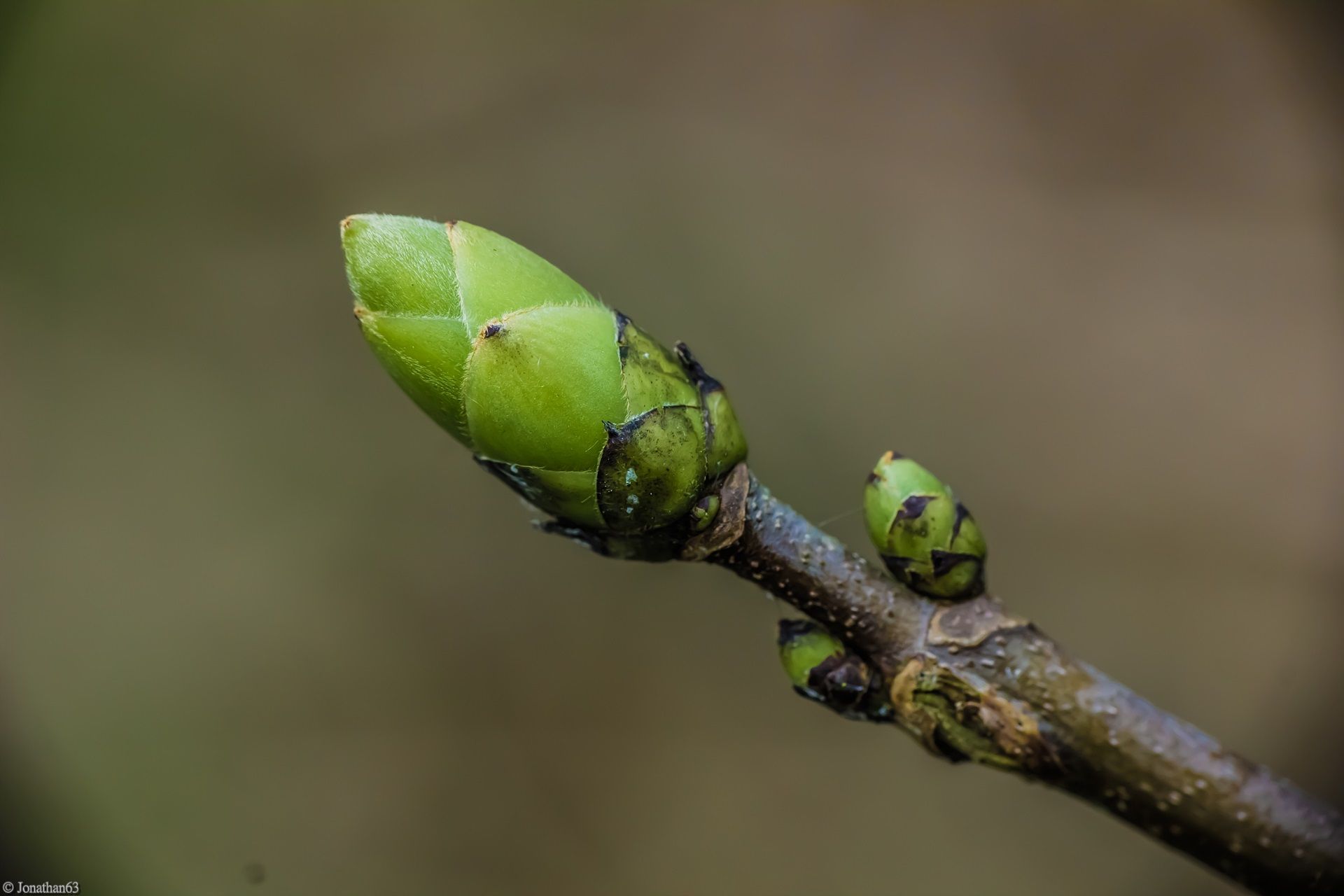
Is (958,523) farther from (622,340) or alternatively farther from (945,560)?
(622,340)

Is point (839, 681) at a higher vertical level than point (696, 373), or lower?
lower

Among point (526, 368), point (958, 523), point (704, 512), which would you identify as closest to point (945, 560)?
point (958, 523)

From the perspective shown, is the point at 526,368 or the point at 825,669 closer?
the point at 526,368

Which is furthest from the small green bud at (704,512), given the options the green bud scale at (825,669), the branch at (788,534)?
the green bud scale at (825,669)

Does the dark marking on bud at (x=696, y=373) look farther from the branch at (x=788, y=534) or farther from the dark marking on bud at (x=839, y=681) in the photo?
the dark marking on bud at (x=839, y=681)

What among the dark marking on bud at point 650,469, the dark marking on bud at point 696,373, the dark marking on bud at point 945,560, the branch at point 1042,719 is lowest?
the branch at point 1042,719

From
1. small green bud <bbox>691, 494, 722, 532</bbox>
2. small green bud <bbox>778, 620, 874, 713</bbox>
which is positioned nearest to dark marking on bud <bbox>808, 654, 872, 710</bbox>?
small green bud <bbox>778, 620, 874, 713</bbox>
